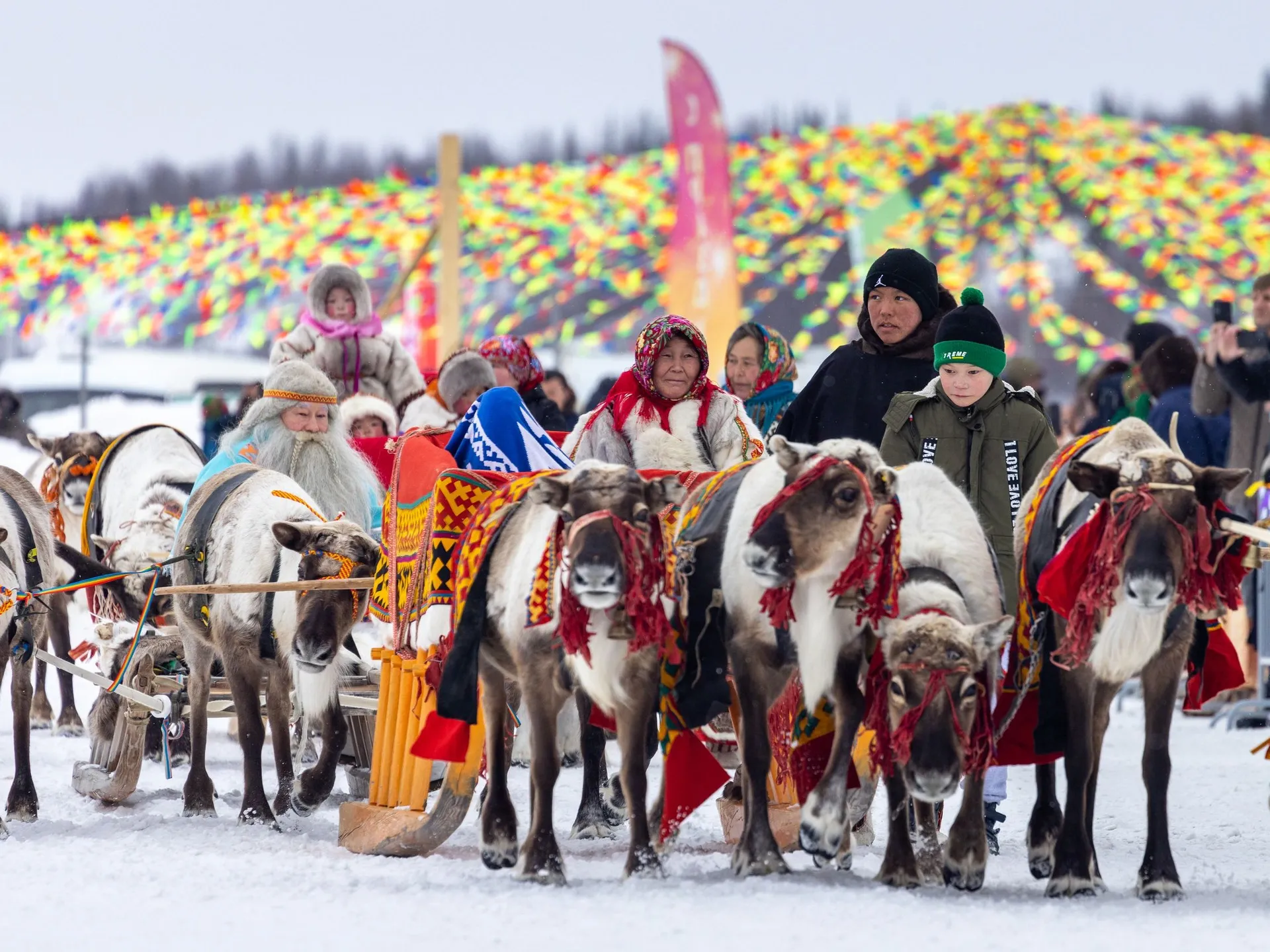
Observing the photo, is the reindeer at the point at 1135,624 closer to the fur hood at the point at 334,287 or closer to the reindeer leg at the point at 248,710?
the reindeer leg at the point at 248,710

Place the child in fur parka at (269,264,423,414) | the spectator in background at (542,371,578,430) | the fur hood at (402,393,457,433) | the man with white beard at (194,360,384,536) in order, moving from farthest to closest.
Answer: the spectator in background at (542,371,578,430) < the child in fur parka at (269,264,423,414) < the fur hood at (402,393,457,433) < the man with white beard at (194,360,384,536)

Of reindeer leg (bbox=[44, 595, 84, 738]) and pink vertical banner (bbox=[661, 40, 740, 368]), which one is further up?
pink vertical banner (bbox=[661, 40, 740, 368])

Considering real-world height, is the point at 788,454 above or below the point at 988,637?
above

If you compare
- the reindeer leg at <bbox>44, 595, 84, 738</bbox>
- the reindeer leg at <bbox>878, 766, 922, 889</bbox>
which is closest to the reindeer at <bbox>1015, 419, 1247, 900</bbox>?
the reindeer leg at <bbox>878, 766, 922, 889</bbox>

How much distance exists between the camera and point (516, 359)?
8.68 metres

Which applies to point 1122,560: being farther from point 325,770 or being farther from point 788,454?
point 325,770

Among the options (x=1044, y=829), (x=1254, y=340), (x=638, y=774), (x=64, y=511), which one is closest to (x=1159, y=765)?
(x=1044, y=829)

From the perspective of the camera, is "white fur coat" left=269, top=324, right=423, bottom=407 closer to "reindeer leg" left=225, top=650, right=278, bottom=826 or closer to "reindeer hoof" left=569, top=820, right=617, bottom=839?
"reindeer leg" left=225, top=650, right=278, bottom=826

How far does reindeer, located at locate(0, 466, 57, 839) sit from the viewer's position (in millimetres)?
6027

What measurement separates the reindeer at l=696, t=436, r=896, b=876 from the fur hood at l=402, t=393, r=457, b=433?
397cm

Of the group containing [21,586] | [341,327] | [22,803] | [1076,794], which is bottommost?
[22,803]

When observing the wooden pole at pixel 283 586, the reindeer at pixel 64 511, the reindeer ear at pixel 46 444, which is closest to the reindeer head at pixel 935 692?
the wooden pole at pixel 283 586

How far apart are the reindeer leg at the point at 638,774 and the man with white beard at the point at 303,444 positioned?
9.15 feet

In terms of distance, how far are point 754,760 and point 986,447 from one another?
1.47m
